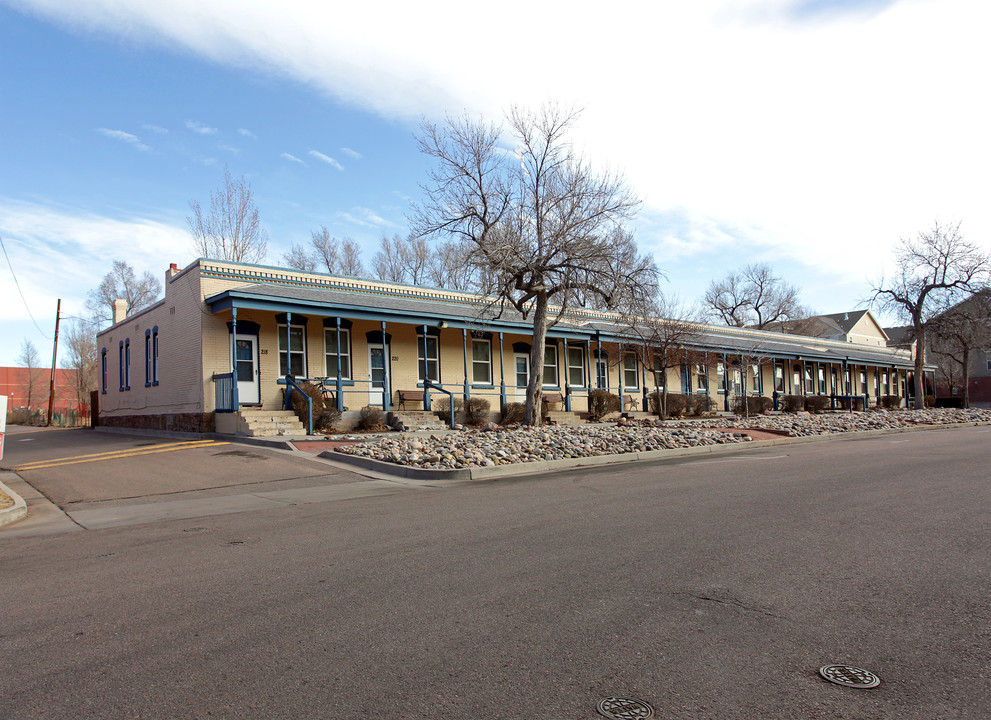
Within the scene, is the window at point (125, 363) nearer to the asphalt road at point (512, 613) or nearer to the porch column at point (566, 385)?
the porch column at point (566, 385)

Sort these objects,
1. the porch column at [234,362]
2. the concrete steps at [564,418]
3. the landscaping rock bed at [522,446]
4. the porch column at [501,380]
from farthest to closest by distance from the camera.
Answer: the porch column at [501,380] < the concrete steps at [564,418] < the porch column at [234,362] < the landscaping rock bed at [522,446]

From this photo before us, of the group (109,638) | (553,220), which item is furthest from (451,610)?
(553,220)

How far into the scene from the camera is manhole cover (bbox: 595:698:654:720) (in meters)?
3.25

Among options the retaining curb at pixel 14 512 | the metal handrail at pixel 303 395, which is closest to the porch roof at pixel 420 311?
the metal handrail at pixel 303 395

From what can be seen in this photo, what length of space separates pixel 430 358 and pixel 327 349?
4217mm

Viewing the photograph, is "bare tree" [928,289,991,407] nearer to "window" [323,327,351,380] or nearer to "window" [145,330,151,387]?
"window" [323,327,351,380]

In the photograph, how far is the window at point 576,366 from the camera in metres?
32.0

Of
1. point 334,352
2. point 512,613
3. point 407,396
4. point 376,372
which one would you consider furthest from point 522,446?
point 512,613

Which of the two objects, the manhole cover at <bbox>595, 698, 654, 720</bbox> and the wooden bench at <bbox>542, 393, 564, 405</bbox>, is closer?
the manhole cover at <bbox>595, 698, 654, 720</bbox>

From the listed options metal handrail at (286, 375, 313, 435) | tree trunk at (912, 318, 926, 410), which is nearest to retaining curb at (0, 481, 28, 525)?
metal handrail at (286, 375, 313, 435)

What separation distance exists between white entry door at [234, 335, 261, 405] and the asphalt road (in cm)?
1344

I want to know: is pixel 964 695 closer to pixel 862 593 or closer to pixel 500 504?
pixel 862 593

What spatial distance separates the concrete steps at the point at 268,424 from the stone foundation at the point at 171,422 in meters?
1.56

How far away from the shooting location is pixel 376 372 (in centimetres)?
2527
